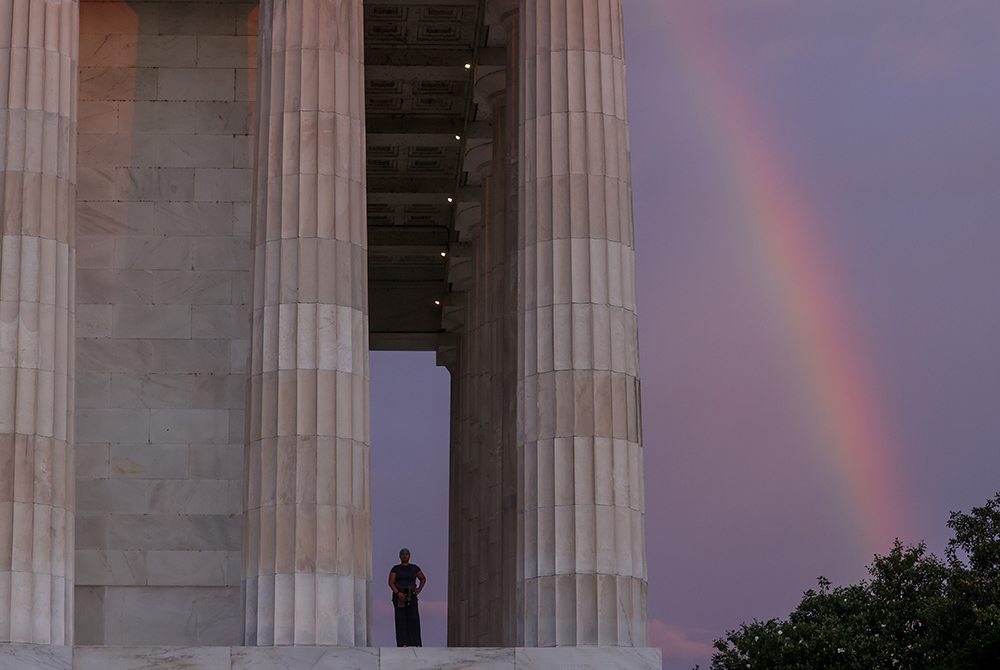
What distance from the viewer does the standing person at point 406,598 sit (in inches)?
2464

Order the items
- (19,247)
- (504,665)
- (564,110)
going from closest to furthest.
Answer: (504,665) < (19,247) < (564,110)

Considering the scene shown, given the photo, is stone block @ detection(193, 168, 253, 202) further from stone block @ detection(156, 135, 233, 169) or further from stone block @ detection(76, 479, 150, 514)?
stone block @ detection(76, 479, 150, 514)

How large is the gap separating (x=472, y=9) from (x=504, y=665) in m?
40.5

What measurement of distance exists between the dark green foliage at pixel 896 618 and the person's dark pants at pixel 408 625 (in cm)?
3234

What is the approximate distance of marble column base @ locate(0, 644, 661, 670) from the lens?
50906 millimetres

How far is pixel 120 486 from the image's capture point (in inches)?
2547

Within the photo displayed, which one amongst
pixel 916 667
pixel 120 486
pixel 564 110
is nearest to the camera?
pixel 564 110

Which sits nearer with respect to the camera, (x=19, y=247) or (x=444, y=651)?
(x=444, y=651)

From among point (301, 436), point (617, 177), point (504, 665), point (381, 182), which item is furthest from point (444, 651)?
point (381, 182)

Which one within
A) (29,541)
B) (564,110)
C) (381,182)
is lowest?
(29,541)

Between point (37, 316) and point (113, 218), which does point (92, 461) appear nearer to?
point (113, 218)

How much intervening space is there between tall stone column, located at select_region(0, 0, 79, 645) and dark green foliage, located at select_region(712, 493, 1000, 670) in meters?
48.7

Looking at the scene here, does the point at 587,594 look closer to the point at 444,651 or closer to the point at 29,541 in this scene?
the point at 444,651

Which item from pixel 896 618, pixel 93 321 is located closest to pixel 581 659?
pixel 93 321
